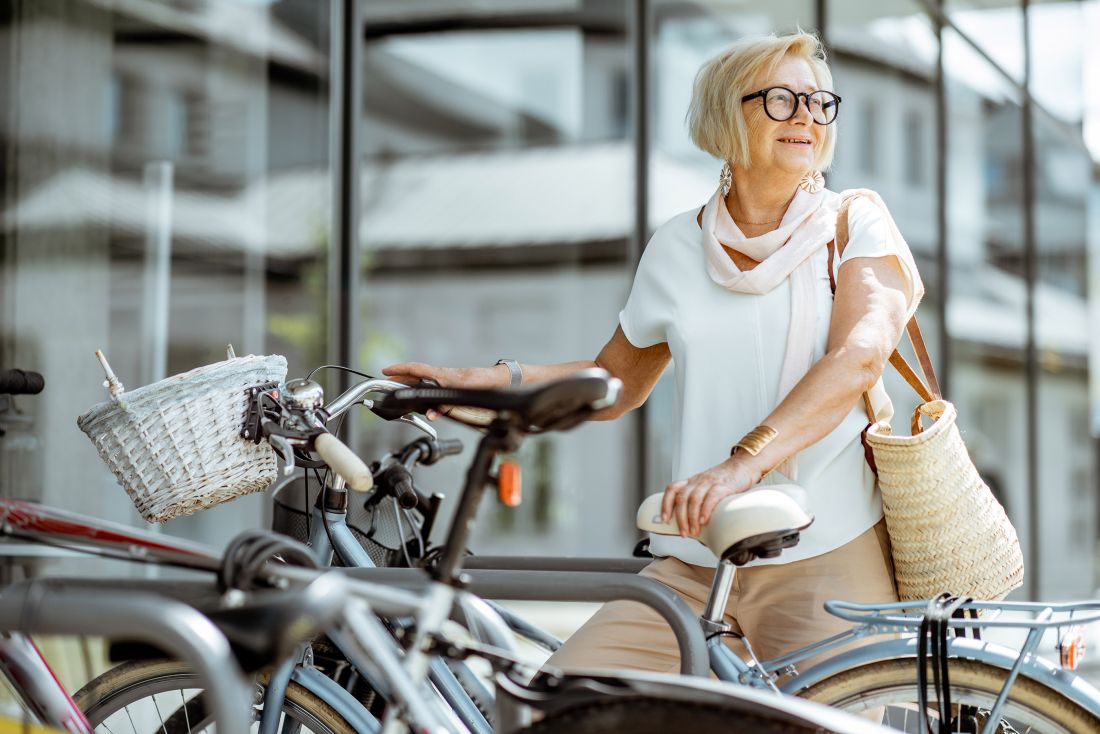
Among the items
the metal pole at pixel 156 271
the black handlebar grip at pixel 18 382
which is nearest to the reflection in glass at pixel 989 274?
the metal pole at pixel 156 271

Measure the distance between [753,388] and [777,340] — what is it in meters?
0.08

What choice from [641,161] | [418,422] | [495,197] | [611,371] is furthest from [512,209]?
[418,422]

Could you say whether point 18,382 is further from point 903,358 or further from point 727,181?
point 903,358

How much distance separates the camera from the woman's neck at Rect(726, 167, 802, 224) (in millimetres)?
2043

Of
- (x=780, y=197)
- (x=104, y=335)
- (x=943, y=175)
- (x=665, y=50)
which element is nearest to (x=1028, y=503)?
(x=943, y=175)

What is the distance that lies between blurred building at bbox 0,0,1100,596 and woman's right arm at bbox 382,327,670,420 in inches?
88.4

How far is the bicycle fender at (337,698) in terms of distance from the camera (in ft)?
6.02

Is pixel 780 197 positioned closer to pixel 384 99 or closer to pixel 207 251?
pixel 207 251

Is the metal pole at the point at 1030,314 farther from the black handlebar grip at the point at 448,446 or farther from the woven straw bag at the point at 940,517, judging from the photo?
the black handlebar grip at the point at 448,446

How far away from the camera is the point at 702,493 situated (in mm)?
1718

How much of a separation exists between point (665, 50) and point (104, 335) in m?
4.19

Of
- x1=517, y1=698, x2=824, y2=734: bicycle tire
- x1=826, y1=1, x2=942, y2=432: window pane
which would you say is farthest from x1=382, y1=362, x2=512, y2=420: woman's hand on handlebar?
x1=826, y1=1, x2=942, y2=432: window pane

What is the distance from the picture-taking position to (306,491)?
83.0 inches

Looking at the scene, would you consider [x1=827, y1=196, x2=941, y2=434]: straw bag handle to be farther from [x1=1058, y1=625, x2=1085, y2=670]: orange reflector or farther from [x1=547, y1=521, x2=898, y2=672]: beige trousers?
[x1=1058, y1=625, x2=1085, y2=670]: orange reflector
